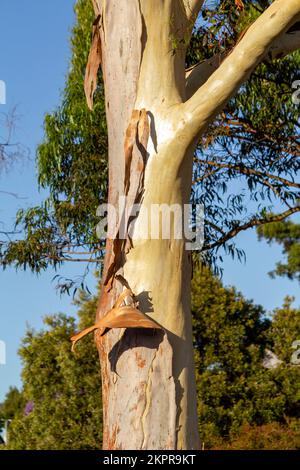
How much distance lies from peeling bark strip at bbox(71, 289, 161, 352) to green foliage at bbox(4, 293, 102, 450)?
10722 millimetres

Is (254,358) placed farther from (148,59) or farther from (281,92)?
(148,59)

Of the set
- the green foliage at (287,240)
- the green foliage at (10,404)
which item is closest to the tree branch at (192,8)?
the green foliage at (287,240)

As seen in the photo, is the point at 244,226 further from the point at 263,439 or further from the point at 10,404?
the point at 10,404

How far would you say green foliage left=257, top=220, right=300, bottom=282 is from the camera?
2355cm

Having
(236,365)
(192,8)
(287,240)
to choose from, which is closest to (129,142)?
(192,8)

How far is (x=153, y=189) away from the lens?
580cm

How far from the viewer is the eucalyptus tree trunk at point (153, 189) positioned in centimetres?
548

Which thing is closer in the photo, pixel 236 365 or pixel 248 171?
pixel 248 171

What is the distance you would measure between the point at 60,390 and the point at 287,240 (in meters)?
9.78

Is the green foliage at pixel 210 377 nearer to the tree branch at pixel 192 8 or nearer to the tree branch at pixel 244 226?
the tree branch at pixel 244 226

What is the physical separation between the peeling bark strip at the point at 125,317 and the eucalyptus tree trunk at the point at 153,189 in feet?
0.20

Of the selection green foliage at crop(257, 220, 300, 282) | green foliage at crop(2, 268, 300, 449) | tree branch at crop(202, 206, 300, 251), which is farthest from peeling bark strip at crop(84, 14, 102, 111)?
green foliage at crop(257, 220, 300, 282)

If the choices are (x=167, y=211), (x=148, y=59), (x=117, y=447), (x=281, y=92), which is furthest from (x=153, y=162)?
(x=281, y=92)

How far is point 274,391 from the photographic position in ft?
54.4
